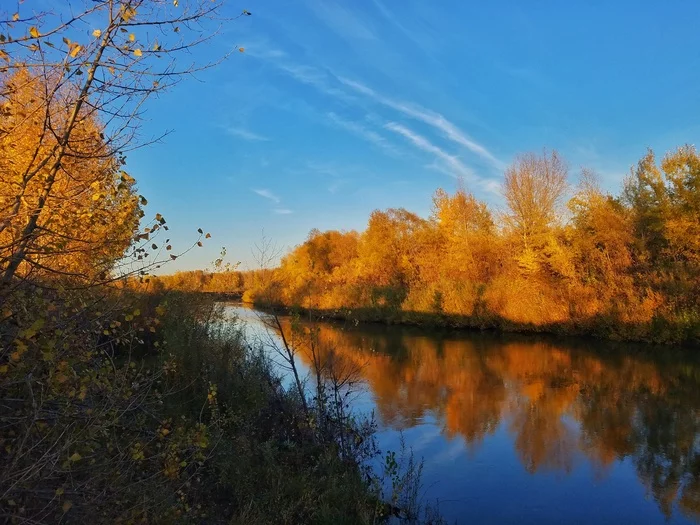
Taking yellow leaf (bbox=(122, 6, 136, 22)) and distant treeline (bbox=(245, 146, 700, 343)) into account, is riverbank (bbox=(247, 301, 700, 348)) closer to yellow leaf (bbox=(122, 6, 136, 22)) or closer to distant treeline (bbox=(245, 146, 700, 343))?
distant treeline (bbox=(245, 146, 700, 343))

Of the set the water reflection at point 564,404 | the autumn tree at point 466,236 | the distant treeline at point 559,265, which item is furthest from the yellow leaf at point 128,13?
the autumn tree at point 466,236

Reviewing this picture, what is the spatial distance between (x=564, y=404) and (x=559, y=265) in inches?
538

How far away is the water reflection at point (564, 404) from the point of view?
7863 millimetres

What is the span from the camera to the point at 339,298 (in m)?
37.3

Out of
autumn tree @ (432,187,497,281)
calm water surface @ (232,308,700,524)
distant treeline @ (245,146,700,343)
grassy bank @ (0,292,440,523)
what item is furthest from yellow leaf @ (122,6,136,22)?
autumn tree @ (432,187,497,281)

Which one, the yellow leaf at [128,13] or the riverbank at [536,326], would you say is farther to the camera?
the riverbank at [536,326]

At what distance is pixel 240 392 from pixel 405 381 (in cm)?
639

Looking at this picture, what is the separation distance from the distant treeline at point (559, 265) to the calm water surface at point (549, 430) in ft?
9.65

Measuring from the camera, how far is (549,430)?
9531 mm

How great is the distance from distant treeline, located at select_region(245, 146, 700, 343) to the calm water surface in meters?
2.94

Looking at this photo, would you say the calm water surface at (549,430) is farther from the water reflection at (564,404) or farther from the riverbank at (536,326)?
the riverbank at (536,326)

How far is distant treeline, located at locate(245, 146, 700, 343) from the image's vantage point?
19.6 meters

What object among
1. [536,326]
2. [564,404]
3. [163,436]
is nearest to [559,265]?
[536,326]

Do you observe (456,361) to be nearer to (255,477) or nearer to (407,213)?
(255,477)
